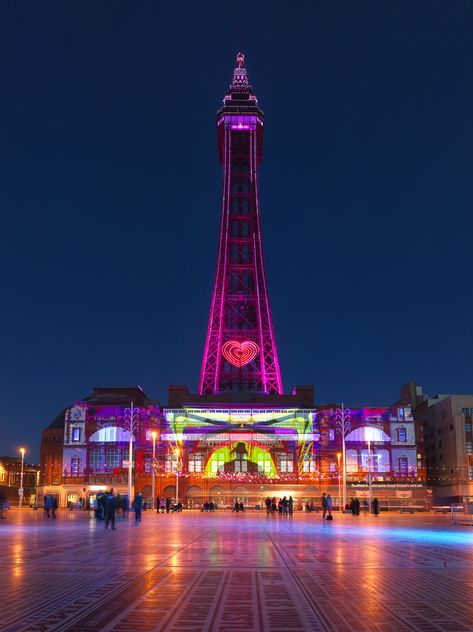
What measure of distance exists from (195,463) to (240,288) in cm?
3401

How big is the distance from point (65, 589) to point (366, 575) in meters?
5.97

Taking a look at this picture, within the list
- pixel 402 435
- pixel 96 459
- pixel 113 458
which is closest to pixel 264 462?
pixel 402 435

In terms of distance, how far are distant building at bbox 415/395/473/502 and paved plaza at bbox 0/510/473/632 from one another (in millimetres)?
89813

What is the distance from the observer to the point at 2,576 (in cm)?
1396

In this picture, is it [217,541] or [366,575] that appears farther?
[217,541]

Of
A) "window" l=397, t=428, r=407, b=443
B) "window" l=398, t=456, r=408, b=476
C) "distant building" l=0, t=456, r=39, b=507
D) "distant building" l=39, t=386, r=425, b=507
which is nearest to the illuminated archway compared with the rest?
"distant building" l=39, t=386, r=425, b=507

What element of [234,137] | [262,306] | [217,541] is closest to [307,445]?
[262,306]

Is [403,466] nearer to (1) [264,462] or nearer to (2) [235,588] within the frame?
(1) [264,462]

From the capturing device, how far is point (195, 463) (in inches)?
4510

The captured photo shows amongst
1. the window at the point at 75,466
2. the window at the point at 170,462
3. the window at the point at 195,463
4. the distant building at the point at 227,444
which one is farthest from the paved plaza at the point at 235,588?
the window at the point at 75,466

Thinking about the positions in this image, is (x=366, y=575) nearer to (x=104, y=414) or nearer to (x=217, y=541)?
(x=217, y=541)

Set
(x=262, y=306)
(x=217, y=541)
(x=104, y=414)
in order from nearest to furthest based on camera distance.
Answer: (x=217, y=541) → (x=104, y=414) → (x=262, y=306)

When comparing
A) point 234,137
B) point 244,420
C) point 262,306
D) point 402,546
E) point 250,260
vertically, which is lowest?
point 402,546

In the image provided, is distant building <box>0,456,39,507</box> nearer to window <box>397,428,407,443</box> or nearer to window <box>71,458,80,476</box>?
window <box>71,458,80,476</box>
